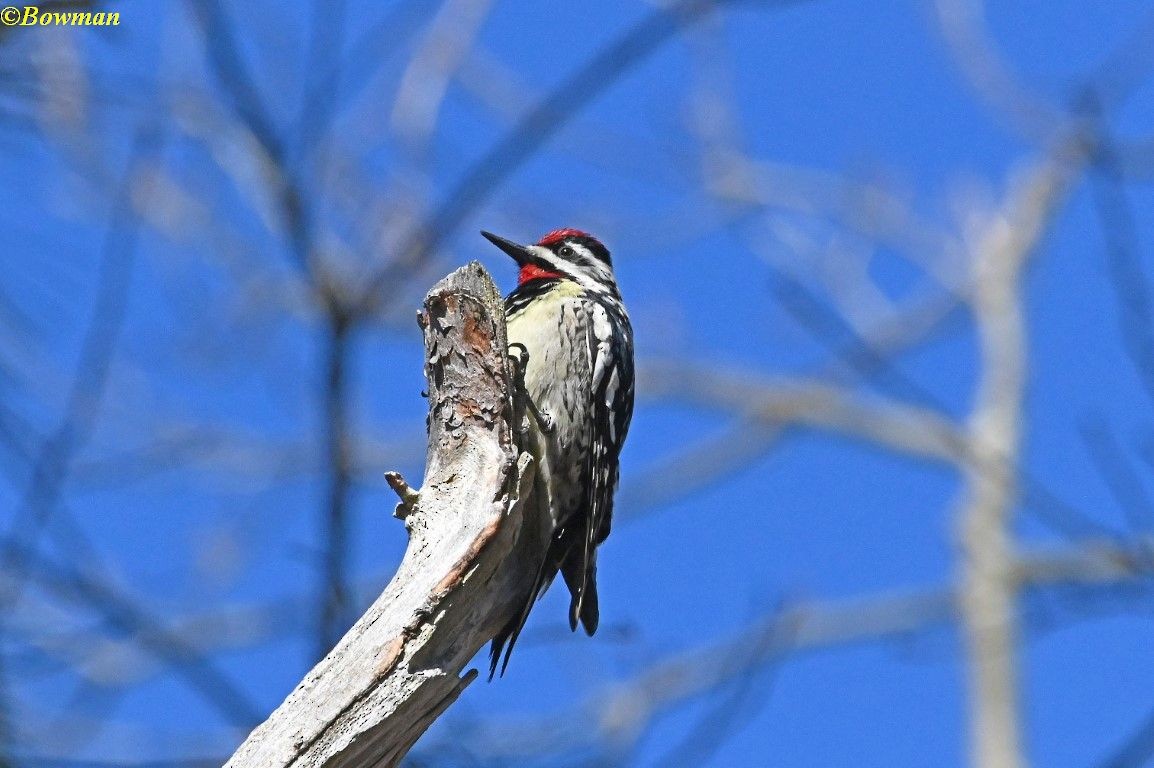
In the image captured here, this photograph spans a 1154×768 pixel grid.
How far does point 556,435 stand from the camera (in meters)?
4.77

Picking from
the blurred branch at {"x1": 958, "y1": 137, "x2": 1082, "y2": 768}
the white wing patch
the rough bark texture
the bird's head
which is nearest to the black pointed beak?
the bird's head

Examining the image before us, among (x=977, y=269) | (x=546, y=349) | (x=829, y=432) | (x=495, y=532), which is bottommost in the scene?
(x=495, y=532)

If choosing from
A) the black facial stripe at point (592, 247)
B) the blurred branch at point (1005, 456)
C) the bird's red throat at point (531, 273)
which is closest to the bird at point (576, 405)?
the bird's red throat at point (531, 273)

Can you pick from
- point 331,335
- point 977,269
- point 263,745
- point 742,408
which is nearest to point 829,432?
point 742,408

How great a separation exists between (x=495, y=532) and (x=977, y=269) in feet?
38.8

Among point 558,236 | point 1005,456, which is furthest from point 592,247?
point 1005,456

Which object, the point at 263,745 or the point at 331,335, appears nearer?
the point at 263,745

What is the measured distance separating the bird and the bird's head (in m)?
0.28

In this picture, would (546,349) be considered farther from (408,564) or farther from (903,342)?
(903,342)

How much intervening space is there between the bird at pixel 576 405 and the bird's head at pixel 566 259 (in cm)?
28

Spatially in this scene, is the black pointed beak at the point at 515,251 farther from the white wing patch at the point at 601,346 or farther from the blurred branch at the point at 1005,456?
the blurred branch at the point at 1005,456

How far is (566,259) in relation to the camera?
5.82 m

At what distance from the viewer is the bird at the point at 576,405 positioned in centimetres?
459

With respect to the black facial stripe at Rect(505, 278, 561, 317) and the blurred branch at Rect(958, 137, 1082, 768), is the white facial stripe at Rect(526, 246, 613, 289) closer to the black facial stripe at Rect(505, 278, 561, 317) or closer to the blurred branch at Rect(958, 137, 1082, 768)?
the black facial stripe at Rect(505, 278, 561, 317)
